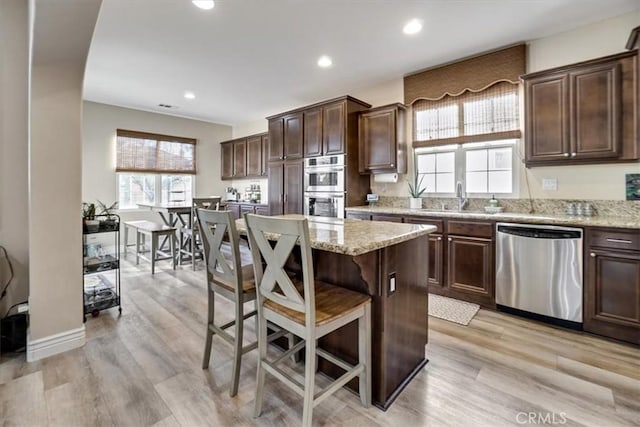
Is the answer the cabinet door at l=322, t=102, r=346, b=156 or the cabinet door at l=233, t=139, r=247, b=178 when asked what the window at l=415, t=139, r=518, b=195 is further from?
the cabinet door at l=233, t=139, r=247, b=178

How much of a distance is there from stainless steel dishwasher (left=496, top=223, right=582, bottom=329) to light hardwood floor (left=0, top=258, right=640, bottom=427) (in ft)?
0.68

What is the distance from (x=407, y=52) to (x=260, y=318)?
340 cm

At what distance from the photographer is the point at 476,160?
12.5ft

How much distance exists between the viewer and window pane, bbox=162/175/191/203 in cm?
653

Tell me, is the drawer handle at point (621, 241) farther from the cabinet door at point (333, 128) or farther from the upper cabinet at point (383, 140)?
the cabinet door at point (333, 128)

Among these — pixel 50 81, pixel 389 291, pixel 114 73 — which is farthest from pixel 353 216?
pixel 114 73

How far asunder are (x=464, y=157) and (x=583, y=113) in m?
1.27

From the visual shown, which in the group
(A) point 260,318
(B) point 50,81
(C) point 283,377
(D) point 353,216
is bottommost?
(C) point 283,377

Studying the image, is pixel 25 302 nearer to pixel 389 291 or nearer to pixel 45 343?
pixel 45 343

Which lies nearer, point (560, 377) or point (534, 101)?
point (560, 377)

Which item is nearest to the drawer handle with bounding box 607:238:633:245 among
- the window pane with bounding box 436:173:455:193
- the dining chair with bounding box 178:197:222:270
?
the window pane with bounding box 436:173:455:193

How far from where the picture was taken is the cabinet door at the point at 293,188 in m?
4.92

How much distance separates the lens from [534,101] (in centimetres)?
300

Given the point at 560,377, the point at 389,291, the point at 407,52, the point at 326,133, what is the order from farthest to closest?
the point at 326,133, the point at 407,52, the point at 560,377, the point at 389,291
